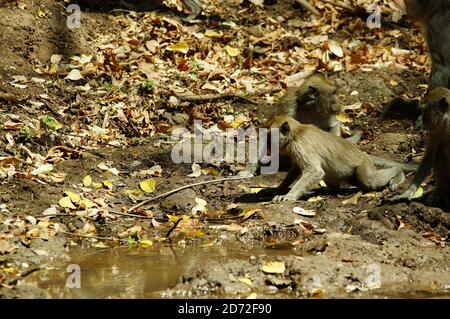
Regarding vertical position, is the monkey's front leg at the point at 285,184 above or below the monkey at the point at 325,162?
below

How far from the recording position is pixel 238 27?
14.3 meters

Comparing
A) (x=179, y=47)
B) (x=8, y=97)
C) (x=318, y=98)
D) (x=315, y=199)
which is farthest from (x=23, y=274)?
(x=179, y=47)

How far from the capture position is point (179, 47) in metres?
13.1

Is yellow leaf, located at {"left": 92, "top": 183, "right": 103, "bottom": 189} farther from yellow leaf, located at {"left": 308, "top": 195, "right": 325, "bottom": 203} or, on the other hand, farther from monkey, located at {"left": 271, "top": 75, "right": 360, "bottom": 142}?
monkey, located at {"left": 271, "top": 75, "right": 360, "bottom": 142}

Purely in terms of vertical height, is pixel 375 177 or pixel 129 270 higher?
pixel 375 177

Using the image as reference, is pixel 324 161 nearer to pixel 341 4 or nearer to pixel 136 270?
pixel 136 270

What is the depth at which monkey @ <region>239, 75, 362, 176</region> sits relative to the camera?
35.0 feet

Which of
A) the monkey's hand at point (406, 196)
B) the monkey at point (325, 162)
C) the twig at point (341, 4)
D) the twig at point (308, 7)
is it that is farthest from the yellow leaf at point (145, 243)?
the twig at point (341, 4)

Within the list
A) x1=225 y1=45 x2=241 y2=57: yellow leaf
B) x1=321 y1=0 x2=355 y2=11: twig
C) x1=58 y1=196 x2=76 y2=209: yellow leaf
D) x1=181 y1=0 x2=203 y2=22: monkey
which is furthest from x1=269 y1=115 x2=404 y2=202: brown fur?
x1=321 y1=0 x2=355 y2=11: twig

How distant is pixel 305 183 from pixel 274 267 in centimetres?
230

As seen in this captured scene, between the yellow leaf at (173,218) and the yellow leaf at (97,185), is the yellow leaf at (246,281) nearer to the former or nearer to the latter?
the yellow leaf at (173,218)

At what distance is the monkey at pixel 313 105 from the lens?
10656 millimetres

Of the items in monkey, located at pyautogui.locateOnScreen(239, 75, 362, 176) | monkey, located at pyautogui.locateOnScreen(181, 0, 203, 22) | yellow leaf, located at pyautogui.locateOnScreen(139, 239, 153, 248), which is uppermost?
monkey, located at pyautogui.locateOnScreen(181, 0, 203, 22)

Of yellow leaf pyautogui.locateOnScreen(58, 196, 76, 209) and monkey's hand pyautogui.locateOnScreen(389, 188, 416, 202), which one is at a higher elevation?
monkey's hand pyautogui.locateOnScreen(389, 188, 416, 202)
